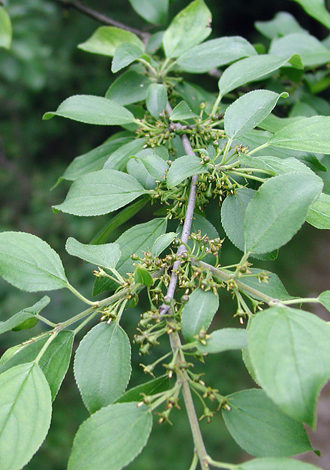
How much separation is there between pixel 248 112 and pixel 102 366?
0.49 metres

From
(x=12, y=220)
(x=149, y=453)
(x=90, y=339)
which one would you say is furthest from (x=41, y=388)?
(x=12, y=220)

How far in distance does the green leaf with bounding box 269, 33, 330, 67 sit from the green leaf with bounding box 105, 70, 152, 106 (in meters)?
0.38

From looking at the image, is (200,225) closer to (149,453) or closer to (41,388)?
(41,388)

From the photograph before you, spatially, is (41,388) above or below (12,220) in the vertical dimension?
above

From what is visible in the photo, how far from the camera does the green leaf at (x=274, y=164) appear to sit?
684 mm

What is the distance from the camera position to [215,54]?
1032 millimetres

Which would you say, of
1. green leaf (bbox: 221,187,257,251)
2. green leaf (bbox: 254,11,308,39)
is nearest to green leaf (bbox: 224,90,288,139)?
green leaf (bbox: 221,187,257,251)

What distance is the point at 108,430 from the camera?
56cm

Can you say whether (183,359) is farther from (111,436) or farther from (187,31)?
(187,31)

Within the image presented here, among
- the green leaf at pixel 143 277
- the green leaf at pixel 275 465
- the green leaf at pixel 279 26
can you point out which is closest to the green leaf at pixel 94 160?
the green leaf at pixel 143 277

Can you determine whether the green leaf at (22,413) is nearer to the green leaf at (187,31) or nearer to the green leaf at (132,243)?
the green leaf at (132,243)

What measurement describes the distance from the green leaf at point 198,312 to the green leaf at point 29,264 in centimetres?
21

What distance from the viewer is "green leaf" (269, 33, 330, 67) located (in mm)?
1166

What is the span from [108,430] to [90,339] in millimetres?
133
